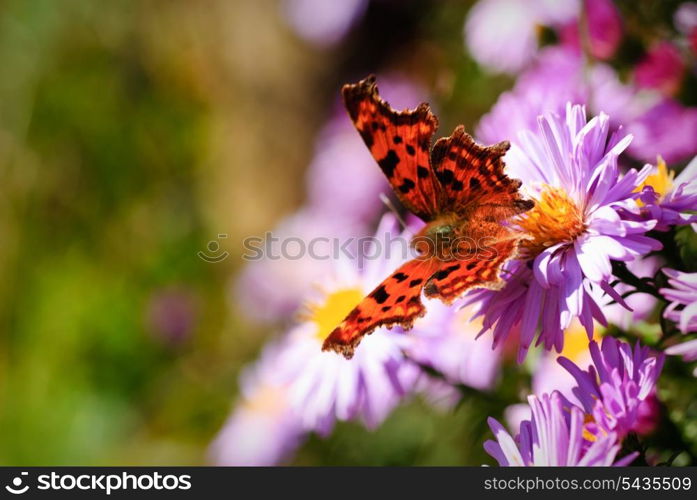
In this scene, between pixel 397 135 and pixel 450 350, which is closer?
pixel 397 135

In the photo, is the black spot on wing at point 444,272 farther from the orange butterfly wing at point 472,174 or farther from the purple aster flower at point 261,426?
the purple aster flower at point 261,426

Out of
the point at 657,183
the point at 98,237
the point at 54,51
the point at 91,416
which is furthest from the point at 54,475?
the point at 54,51

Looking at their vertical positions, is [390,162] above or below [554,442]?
above

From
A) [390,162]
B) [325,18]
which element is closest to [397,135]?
[390,162]

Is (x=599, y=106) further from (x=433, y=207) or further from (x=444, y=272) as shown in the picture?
(x=444, y=272)

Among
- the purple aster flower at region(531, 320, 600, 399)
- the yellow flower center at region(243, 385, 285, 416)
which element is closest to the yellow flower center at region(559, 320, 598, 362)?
the purple aster flower at region(531, 320, 600, 399)

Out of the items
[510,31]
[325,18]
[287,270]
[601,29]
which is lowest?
[601,29]

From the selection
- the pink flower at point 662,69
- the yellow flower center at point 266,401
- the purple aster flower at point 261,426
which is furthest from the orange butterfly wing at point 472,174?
the yellow flower center at point 266,401
